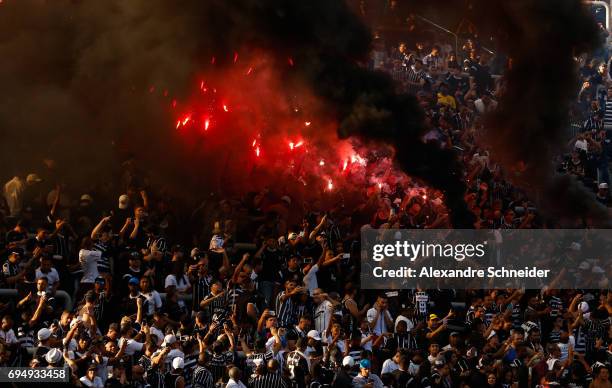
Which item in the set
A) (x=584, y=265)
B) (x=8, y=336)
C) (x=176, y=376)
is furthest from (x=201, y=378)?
(x=584, y=265)

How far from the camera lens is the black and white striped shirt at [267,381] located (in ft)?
47.3

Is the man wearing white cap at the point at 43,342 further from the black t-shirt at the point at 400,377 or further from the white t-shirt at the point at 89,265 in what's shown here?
the black t-shirt at the point at 400,377

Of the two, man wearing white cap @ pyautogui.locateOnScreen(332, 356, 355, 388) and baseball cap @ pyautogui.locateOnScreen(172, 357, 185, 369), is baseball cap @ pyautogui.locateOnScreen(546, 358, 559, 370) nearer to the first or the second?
man wearing white cap @ pyautogui.locateOnScreen(332, 356, 355, 388)

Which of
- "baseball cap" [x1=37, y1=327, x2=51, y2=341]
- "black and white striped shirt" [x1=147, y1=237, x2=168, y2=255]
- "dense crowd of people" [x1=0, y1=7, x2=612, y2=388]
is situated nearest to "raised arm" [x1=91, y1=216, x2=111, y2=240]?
"dense crowd of people" [x1=0, y1=7, x2=612, y2=388]

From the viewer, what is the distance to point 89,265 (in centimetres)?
1589

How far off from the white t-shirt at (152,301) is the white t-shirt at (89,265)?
0.90 meters

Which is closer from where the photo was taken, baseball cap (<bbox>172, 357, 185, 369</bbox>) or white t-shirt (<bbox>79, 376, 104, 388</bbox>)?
white t-shirt (<bbox>79, 376, 104, 388</bbox>)

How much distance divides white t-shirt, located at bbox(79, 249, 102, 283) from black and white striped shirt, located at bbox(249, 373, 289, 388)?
2.80 m

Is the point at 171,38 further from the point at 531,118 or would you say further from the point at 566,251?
the point at 566,251

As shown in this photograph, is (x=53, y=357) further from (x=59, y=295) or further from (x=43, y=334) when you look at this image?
(x=59, y=295)

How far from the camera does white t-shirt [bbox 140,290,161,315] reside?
15.3 meters

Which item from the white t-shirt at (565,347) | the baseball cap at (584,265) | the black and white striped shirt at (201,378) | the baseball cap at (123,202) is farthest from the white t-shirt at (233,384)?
the baseball cap at (584,265)

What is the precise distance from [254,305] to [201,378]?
1841 mm

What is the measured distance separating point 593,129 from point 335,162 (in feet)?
24.5
